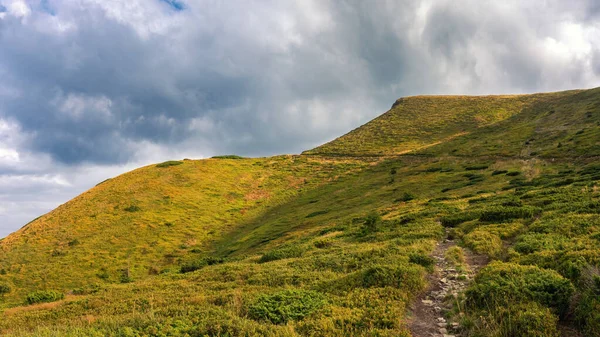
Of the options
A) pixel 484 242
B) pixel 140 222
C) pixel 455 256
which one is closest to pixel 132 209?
pixel 140 222

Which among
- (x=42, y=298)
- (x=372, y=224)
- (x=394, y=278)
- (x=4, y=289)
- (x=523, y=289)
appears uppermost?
(x=372, y=224)

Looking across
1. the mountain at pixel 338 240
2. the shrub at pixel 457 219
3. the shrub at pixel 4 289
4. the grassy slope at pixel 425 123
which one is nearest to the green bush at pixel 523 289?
the mountain at pixel 338 240

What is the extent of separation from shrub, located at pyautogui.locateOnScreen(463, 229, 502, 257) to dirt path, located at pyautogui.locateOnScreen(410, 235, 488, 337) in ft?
1.22

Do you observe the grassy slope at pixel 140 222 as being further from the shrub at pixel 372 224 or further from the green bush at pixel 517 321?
the green bush at pixel 517 321

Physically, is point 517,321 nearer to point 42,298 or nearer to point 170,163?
point 42,298

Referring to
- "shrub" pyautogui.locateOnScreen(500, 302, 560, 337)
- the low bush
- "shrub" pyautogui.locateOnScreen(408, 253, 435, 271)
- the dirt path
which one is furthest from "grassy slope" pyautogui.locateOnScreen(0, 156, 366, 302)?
"shrub" pyautogui.locateOnScreen(500, 302, 560, 337)

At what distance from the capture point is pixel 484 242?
1457cm

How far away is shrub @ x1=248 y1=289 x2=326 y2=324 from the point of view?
882 cm

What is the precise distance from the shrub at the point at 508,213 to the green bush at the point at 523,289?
10537 millimetres

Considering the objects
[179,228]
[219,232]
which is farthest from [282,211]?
[179,228]

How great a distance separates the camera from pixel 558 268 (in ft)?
31.4

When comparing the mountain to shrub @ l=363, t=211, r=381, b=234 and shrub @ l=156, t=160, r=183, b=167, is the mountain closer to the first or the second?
shrub @ l=363, t=211, r=381, b=234

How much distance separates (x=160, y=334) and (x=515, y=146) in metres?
70.2

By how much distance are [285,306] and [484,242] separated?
1012 cm
